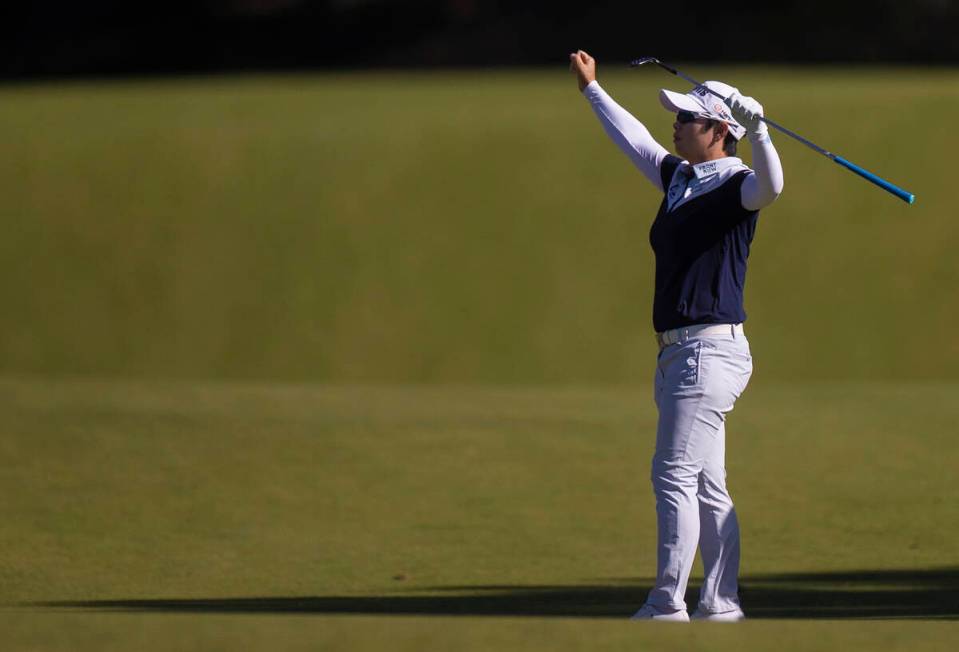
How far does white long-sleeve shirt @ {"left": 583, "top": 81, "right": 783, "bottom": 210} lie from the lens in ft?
19.0

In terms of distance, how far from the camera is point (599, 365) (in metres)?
14.7

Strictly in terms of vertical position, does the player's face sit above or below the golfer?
above

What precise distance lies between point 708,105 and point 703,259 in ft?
1.82

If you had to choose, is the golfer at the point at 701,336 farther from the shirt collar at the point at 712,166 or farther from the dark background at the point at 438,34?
the dark background at the point at 438,34

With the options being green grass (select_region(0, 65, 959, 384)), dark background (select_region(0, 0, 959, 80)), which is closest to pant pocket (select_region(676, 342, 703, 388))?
green grass (select_region(0, 65, 959, 384))

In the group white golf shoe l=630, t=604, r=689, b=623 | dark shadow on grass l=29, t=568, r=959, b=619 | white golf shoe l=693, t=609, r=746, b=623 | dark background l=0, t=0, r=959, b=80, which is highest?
dark background l=0, t=0, r=959, b=80

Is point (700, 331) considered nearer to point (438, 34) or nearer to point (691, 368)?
point (691, 368)

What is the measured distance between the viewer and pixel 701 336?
6.05 meters

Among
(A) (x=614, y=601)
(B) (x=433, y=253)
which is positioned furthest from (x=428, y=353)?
(A) (x=614, y=601)

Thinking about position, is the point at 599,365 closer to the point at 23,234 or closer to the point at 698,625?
the point at 23,234

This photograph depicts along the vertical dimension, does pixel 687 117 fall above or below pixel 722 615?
above

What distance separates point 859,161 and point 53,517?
8.97 metres

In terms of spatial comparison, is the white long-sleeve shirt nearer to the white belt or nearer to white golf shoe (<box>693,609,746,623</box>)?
the white belt

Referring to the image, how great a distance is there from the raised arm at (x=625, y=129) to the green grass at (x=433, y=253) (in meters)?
7.80
